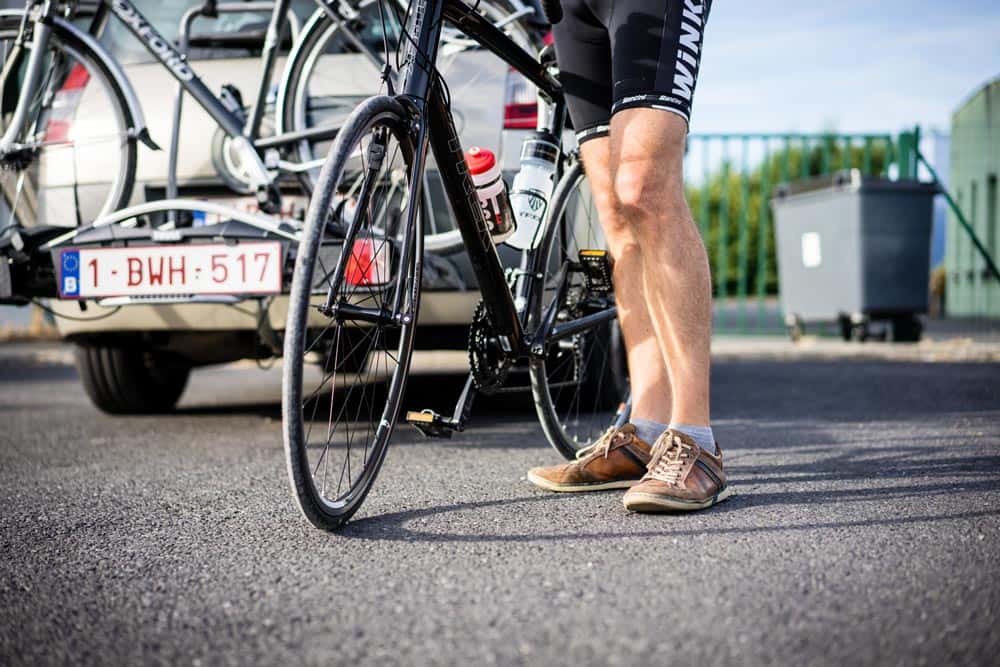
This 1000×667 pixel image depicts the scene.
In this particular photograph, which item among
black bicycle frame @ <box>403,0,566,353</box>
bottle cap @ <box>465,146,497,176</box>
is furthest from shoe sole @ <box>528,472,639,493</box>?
bottle cap @ <box>465,146,497,176</box>

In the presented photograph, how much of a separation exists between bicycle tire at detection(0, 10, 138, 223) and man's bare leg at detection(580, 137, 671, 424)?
1.70 m

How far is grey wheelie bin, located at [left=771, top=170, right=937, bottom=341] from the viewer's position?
8.53m

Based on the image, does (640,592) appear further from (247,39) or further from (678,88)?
(247,39)

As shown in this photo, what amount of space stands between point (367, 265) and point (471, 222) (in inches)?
13.3

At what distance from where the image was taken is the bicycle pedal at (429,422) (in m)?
2.23

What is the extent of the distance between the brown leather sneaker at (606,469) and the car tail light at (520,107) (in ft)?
3.92

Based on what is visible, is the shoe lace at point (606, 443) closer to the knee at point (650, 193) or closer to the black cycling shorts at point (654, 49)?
the knee at point (650, 193)

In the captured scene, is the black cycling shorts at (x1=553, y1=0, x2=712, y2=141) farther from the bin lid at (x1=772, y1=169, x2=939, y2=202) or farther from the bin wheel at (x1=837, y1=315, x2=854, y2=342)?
the bin wheel at (x1=837, y1=315, x2=854, y2=342)

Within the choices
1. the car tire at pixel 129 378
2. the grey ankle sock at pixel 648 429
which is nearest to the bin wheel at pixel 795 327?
the car tire at pixel 129 378

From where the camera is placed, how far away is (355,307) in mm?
1983

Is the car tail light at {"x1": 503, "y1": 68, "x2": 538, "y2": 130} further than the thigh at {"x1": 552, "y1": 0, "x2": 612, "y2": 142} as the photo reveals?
Yes

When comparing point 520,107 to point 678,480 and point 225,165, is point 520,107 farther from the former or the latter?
point 678,480

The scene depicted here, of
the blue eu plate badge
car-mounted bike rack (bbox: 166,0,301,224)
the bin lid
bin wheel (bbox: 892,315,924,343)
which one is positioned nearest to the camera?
the blue eu plate badge

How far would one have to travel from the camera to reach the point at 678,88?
226cm
